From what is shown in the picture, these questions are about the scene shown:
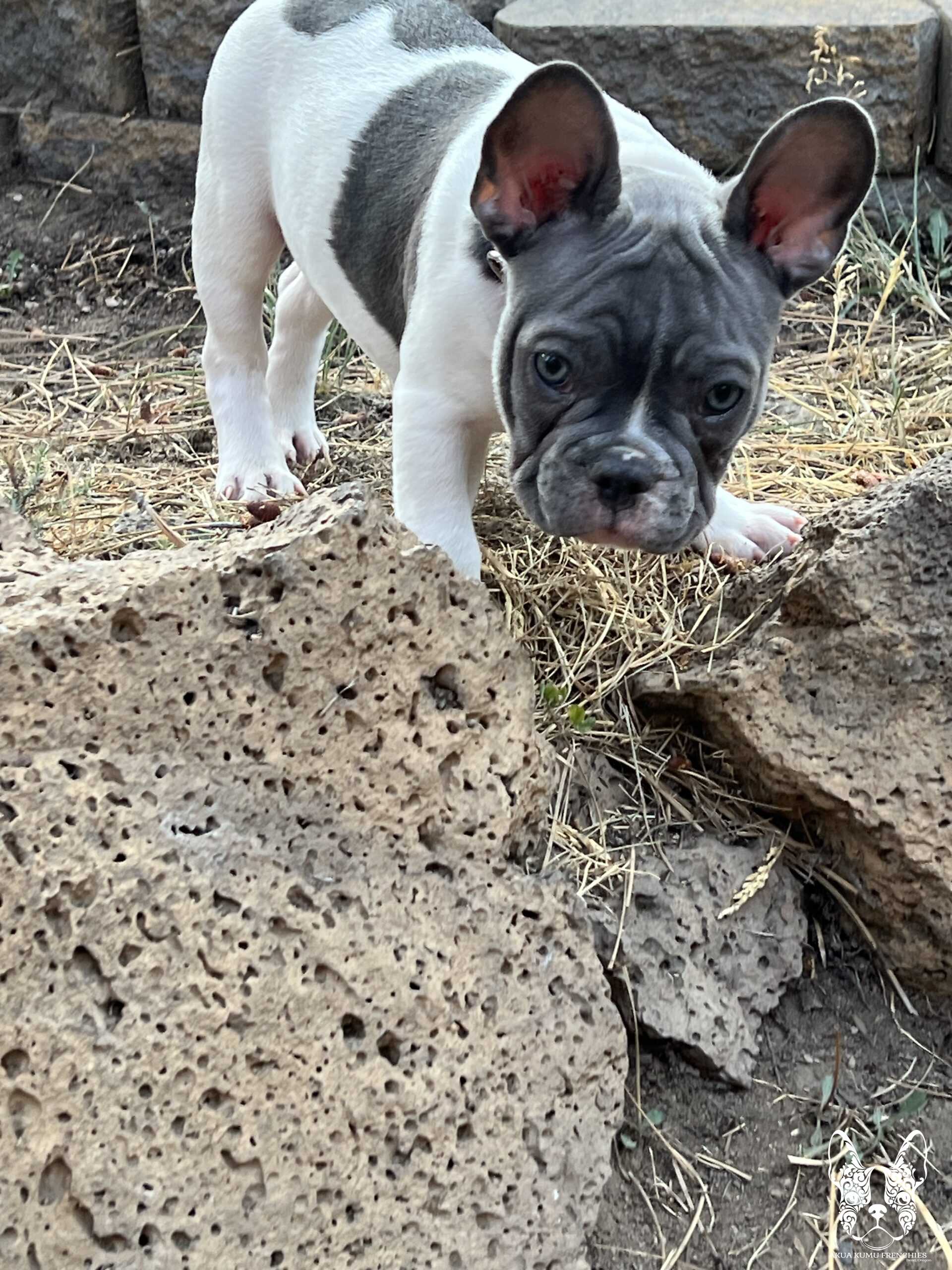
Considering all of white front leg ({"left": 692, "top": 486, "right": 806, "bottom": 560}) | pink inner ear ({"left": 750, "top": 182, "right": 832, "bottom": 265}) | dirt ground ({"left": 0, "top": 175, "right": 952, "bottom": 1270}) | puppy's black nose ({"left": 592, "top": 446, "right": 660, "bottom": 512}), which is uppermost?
pink inner ear ({"left": 750, "top": 182, "right": 832, "bottom": 265})

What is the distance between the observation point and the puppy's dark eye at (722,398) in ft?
10.2

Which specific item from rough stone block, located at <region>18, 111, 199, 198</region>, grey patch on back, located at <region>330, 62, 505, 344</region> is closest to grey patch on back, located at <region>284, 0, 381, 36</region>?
grey patch on back, located at <region>330, 62, 505, 344</region>

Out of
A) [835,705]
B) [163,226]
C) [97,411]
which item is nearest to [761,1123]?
[835,705]

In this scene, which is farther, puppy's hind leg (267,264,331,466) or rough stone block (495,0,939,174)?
rough stone block (495,0,939,174)

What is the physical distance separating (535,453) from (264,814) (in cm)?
108

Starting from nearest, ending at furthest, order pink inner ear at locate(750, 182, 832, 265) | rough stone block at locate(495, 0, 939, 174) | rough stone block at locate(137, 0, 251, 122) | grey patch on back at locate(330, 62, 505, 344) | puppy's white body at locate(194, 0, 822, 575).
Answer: pink inner ear at locate(750, 182, 832, 265)
puppy's white body at locate(194, 0, 822, 575)
grey patch on back at locate(330, 62, 505, 344)
rough stone block at locate(495, 0, 939, 174)
rough stone block at locate(137, 0, 251, 122)

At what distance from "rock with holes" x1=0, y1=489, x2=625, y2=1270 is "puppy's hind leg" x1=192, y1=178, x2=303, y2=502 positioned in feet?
6.49

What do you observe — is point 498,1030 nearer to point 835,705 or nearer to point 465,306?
point 835,705

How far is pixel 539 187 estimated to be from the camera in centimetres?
317

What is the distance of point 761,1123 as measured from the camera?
3.09 meters

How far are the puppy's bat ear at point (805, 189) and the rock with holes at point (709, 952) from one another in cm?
139

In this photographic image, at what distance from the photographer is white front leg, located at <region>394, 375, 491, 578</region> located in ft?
11.8
